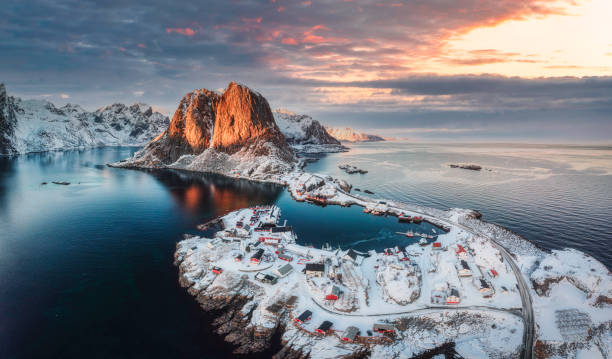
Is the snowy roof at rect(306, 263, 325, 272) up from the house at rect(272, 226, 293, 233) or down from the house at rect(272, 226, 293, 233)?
down

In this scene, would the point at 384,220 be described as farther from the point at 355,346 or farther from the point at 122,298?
the point at 122,298

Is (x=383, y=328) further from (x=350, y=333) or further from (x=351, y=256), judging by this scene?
(x=351, y=256)

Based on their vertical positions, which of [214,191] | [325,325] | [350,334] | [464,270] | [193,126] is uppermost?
[193,126]

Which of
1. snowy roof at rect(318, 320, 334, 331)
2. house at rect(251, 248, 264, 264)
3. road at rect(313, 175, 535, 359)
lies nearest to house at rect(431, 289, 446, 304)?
road at rect(313, 175, 535, 359)

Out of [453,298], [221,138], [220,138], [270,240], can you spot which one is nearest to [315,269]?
[270,240]

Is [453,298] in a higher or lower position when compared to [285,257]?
lower

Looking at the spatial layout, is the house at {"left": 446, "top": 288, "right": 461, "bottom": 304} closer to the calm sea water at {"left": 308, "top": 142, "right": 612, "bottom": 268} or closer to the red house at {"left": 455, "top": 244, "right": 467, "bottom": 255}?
the red house at {"left": 455, "top": 244, "right": 467, "bottom": 255}

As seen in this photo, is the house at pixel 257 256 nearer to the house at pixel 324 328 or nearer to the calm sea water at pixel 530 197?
the house at pixel 324 328
